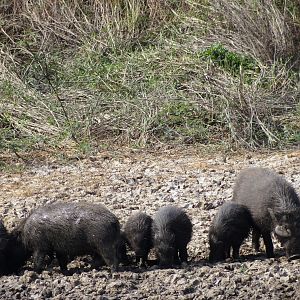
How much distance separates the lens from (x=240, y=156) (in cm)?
1197

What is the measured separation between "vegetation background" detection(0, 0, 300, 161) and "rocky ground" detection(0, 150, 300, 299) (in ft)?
2.46

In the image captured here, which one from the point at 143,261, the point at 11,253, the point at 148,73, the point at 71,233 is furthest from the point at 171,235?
the point at 148,73

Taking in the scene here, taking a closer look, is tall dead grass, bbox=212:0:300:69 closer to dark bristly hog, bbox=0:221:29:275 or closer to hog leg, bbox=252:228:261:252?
hog leg, bbox=252:228:261:252

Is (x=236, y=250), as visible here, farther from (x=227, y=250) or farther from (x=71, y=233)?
(x=71, y=233)

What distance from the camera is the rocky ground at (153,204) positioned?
25.6ft

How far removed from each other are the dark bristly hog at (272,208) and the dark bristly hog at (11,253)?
2.07 metres

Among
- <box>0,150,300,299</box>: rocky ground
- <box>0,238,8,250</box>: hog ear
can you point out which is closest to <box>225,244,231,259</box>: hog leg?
<box>0,150,300,299</box>: rocky ground

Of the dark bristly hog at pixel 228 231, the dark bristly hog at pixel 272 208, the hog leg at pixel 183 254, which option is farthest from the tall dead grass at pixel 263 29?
the hog leg at pixel 183 254

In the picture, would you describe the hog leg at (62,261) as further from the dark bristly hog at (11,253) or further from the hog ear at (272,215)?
the hog ear at (272,215)

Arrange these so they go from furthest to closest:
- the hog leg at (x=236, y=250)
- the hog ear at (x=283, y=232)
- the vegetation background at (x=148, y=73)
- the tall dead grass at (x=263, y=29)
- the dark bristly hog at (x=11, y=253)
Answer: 1. the tall dead grass at (x=263, y=29)
2. the vegetation background at (x=148, y=73)
3. the hog leg at (x=236, y=250)
4. the dark bristly hog at (x=11, y=253)
5. the hog ear at (x=283, y=232)

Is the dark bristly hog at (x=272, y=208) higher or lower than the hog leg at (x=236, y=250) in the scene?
higher

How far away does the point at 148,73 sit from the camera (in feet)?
47.0

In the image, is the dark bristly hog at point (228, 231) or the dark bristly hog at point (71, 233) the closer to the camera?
the dark bristly hog at point (71, 233)

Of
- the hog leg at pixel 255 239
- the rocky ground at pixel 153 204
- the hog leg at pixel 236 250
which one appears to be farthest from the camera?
the hog leg at pixel 255 239
